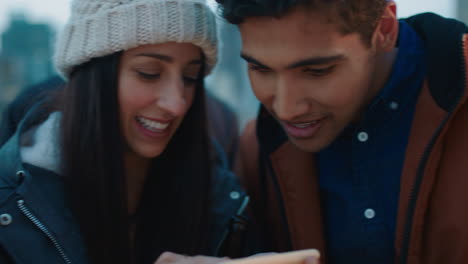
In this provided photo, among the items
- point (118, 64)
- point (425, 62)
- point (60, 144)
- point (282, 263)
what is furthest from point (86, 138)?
point (425, 62)

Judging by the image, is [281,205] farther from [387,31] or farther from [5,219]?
[5,219]

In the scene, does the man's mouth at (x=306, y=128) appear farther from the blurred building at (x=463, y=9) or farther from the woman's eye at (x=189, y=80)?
the blurred building at (x=463, y=9)

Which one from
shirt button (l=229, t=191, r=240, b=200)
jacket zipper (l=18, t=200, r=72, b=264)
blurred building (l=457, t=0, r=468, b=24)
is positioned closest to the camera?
jacket zipper (l=18, t=200, r=72, b=264)

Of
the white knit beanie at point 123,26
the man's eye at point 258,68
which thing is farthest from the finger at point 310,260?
the white knit beanie at point 123,26

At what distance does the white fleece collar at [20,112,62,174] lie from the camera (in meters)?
2.18

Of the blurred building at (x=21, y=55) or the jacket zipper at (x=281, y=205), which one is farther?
the blurred building at (x=21, y=55)

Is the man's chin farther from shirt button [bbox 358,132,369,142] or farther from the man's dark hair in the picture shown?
the man's dark hair

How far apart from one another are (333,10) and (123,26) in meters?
0.94

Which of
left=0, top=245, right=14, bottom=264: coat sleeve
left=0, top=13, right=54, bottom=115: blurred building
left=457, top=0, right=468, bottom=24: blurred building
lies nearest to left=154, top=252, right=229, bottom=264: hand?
left=0, top=245, right=14, bottom=264: coat sleeve

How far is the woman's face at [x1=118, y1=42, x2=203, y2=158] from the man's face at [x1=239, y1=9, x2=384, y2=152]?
1.30ft

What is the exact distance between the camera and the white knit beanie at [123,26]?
2234 mm

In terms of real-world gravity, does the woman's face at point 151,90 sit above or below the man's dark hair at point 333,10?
below

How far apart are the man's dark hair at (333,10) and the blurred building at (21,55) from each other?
29.9 ft

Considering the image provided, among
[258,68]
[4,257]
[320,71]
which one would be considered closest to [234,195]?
[258,68]
